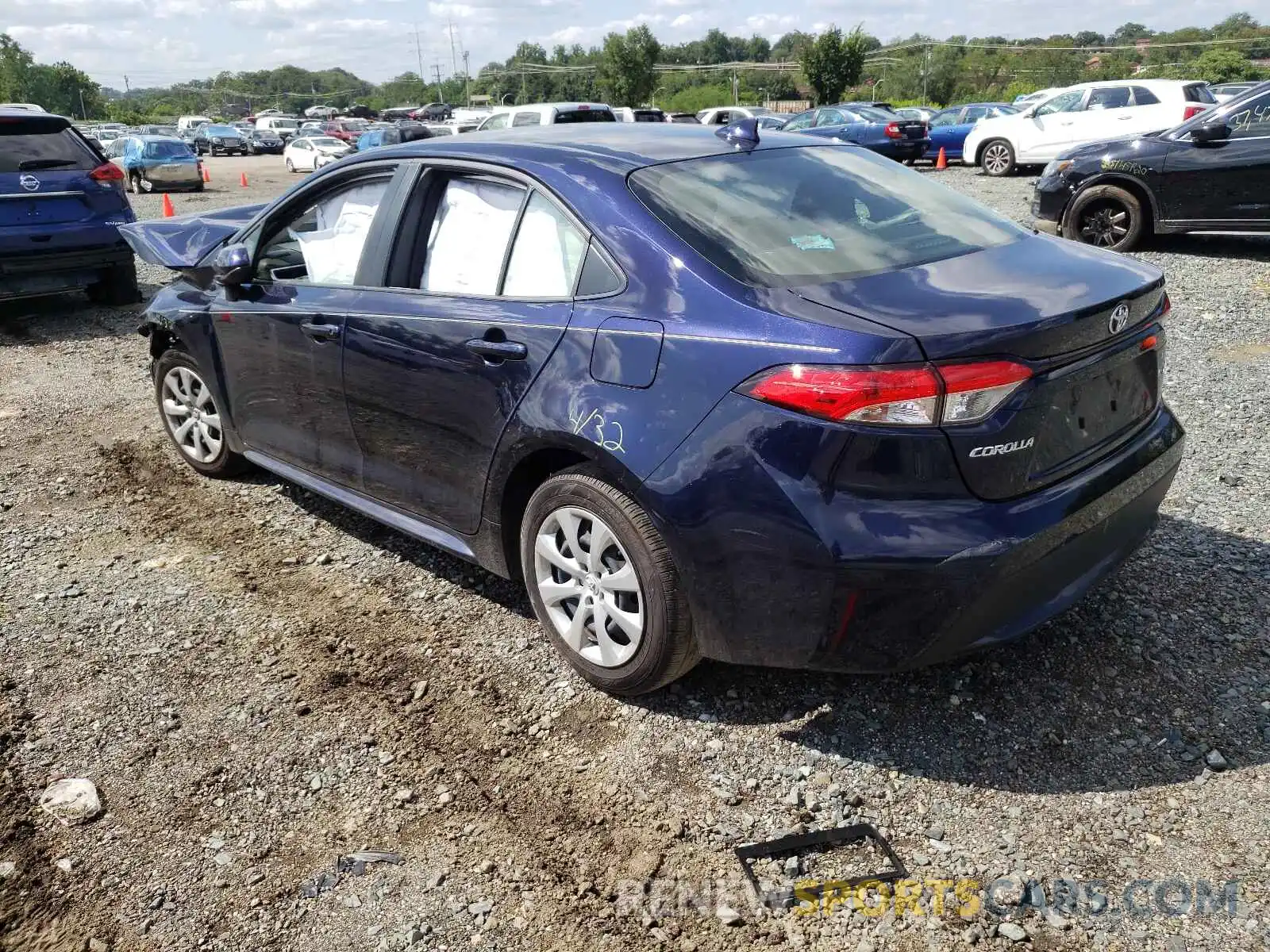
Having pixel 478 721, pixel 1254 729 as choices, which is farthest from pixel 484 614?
pixel 1254 729

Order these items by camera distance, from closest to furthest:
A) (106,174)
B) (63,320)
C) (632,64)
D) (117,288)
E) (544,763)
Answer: (544,763) → (106,174) → (63,320) → (117,288) → (632,64)

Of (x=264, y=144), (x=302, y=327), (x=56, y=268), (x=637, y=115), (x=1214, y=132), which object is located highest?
(x=637, y=115)

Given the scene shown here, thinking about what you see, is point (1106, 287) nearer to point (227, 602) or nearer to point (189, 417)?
point (227, 602)

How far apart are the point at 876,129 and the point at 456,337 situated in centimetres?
2103

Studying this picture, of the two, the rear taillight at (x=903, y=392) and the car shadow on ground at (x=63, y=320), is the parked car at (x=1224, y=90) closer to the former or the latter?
the car shadow on ground at (x=63, y=320)

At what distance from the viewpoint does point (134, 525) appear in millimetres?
4812

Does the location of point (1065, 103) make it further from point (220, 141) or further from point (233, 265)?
point (220, 141)

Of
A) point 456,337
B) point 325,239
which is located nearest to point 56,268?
point 325,239

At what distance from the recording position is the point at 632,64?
67875mm

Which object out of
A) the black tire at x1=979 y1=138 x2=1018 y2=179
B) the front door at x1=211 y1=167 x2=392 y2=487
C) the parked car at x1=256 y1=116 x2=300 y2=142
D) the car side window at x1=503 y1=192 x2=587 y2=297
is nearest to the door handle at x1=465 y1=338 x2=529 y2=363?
the car side window at x1=503 y1=192 x2=587 y2=297

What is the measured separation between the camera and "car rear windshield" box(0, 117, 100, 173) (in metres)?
8.73

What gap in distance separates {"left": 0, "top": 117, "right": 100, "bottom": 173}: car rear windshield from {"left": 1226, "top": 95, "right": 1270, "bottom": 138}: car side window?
34.7ft

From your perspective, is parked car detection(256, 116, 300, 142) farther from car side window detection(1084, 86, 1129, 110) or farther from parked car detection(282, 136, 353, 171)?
car side window detection(1084, 86, 1129, 110)

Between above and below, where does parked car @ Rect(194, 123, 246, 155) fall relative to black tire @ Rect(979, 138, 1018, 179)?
above
